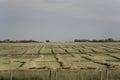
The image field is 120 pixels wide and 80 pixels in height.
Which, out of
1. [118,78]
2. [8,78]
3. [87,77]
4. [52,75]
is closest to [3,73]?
[8,78]

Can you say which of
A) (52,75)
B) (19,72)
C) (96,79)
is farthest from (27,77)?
(96,79)

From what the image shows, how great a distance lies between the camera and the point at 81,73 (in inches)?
1106

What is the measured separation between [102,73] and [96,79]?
3.07 feet

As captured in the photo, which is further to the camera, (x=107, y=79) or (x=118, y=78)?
(x=118, y=78)

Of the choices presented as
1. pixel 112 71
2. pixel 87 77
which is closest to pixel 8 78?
pixel 87 77

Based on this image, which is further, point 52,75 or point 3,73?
point 3,73

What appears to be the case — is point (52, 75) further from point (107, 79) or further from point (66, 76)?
point (107, 79)

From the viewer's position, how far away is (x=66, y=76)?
27703 mm

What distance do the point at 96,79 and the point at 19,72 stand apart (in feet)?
17.9

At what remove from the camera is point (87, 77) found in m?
28.2

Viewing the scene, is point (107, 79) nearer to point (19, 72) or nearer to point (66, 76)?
point (66, 76)

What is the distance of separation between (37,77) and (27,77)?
778 millimetres

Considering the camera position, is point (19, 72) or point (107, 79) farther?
point (19, 72)

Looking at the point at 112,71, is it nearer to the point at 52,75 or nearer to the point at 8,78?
the point at 52,75
